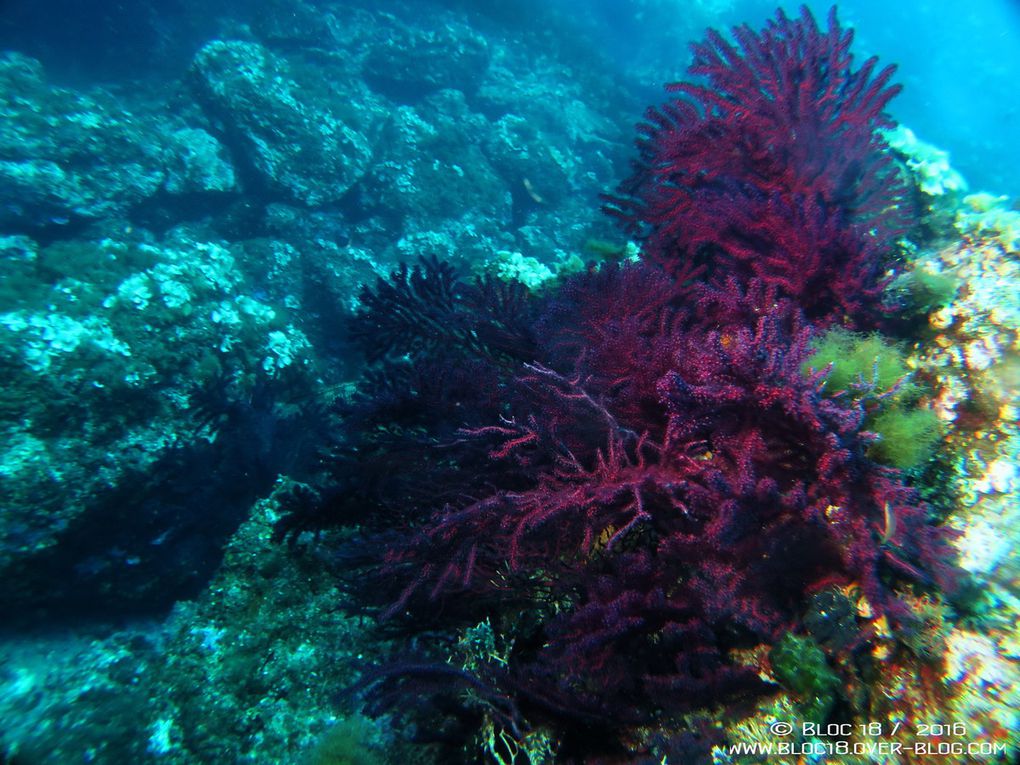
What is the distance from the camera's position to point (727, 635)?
2.21m

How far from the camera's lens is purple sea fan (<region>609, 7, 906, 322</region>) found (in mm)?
2811

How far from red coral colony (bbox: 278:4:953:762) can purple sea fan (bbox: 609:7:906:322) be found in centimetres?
2

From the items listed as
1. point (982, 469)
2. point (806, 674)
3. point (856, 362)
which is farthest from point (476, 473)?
point (982, 469)

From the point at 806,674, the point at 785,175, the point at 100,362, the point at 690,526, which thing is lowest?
the point at 100,362

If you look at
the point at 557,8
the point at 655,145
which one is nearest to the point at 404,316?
the point at 655,145

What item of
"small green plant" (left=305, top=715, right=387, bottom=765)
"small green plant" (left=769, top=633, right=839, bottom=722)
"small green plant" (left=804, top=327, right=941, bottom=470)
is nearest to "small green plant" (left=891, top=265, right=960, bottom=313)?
"small green plant" (left=804, top=327, right=941, bottom=470)

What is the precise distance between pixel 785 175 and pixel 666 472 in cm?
267

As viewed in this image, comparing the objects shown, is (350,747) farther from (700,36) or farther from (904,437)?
(700,36)

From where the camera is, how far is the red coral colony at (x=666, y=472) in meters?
1.94

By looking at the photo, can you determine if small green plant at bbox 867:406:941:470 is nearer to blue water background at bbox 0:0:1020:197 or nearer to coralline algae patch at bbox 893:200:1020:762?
coralline algae patch at bbox 893:200:1020:762

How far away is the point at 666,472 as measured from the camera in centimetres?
215

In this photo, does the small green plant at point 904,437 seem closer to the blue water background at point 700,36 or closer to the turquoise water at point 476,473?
the turquoise water at point 476,473

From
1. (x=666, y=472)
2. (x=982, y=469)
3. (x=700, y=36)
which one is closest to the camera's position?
(x=982, y=469)

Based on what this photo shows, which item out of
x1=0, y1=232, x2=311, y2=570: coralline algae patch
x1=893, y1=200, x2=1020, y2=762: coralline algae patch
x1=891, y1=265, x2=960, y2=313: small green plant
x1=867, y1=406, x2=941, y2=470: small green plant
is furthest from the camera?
x1=0, y1=232, x2=311, y2=570: coralline algae patch
